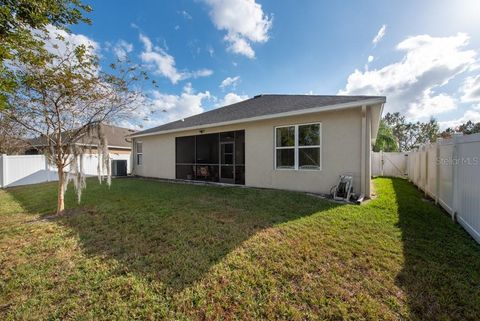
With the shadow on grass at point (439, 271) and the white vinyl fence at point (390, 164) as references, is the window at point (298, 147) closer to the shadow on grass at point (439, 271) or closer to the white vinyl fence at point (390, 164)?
the shadow on grass at point (439, 271)

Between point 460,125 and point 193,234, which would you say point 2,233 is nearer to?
point 193,234

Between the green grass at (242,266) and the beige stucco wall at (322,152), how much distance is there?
1714 millimetres

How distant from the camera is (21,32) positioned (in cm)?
380

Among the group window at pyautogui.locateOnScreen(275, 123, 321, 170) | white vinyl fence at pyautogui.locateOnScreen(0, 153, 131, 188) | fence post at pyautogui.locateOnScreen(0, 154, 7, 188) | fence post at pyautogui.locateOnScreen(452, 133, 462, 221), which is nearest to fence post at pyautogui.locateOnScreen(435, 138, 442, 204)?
fence post at pyautogui.locateOnScreen(452, 133, 462, 221)

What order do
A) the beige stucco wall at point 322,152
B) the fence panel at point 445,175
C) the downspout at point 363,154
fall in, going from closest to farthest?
the fence panel at point 445,175, the downspout at point 363,154, the beige stucco wall at point 322,152

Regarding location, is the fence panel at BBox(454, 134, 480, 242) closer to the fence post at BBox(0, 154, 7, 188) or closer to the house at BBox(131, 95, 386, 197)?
the house at BBox(131, 95, 386, 197)

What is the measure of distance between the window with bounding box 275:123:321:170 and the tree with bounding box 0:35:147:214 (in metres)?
5.12

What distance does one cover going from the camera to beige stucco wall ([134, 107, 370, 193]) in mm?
6336

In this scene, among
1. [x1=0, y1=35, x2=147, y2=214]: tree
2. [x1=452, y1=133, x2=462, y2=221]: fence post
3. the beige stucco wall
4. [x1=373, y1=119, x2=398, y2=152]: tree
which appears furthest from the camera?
[x1=373, y1=119, x2=398, y2=152]: tree

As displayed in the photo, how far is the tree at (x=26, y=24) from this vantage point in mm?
3566

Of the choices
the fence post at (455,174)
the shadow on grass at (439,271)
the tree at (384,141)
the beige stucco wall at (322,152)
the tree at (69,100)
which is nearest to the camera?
the shadow on grass at (439,271)

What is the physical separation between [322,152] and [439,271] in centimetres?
448

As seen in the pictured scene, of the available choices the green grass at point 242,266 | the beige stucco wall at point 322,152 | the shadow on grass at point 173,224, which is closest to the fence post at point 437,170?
the green grass at point 242,266

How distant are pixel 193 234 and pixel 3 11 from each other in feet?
16.2
